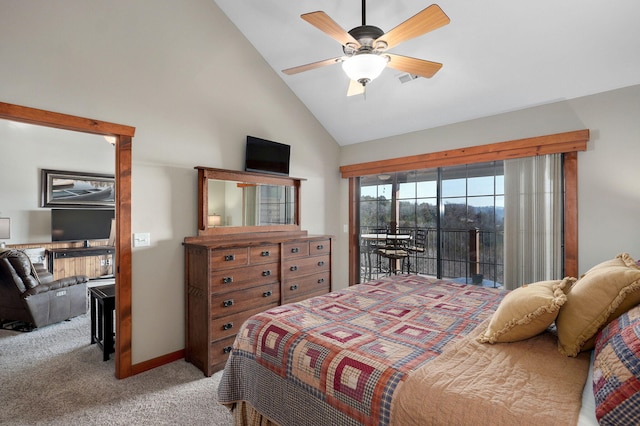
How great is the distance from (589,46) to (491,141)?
1.12 m

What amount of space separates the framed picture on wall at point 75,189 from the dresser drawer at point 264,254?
15.8 ft

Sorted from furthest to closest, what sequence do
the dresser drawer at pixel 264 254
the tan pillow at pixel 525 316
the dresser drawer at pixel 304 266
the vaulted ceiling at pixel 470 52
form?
the dresser drawer at pixel 304 266 < the dresser drawer at pixel 264 254 < the vaulted ceiling at pixel 470 52 < the tan pillow at pixel 525 316

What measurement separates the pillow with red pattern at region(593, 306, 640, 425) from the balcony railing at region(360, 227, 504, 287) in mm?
2607

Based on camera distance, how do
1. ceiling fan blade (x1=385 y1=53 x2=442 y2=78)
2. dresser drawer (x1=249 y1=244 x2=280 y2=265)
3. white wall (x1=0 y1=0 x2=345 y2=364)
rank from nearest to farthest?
ceiling fan blade (x1=385 y1=53 x2=442 y2=78), white wall (x1=0 y1=0 x2=345 y2=364), dresser drawer (x1=249 y1=244 x2=280 y2=265)

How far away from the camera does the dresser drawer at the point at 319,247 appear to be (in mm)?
3678

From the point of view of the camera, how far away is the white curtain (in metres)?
3.08

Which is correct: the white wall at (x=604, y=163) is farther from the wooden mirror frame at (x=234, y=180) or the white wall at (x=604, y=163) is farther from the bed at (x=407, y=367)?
the wooden mirror frame at (x=234, y=180)

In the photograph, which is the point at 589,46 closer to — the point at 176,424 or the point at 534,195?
the point at 534,195

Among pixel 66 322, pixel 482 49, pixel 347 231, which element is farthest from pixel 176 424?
pixel 482 49

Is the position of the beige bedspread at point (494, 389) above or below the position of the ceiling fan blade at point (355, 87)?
below

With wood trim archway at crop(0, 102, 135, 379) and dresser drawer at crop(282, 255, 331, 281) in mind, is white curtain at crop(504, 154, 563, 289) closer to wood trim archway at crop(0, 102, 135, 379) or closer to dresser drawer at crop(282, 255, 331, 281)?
dresser drawer at crop(282, 255, 331, 281)

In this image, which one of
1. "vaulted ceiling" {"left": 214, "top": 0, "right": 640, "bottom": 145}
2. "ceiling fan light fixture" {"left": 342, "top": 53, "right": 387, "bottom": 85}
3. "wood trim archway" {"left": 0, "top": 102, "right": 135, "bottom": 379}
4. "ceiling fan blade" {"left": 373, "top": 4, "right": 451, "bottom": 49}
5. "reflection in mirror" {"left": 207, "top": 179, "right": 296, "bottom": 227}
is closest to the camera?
"ceiling fan blade" {"left": 373, "top": 4, "right": 451, "bottom": 49}

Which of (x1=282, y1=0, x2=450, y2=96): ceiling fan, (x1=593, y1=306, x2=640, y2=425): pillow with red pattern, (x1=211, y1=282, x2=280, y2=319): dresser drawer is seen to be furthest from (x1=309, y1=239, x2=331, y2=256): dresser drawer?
(x1=593, y1=306, x2=640, y2=425): pillow with red pattern

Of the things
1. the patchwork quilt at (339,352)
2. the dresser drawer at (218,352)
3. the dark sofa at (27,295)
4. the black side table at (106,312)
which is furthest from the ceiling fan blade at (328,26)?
the dark sofa at (27,295)
